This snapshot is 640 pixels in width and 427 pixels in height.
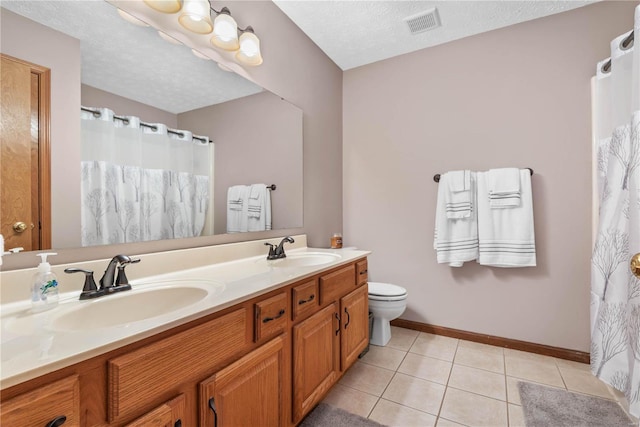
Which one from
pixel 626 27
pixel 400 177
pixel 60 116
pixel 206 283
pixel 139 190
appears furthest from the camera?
pixel 400 177

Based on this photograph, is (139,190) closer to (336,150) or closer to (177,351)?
(177,351)

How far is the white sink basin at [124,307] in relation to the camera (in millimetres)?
844

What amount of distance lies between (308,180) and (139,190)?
1.31 meters

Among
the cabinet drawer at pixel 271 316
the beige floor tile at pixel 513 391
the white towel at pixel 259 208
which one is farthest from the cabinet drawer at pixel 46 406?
the beige floor tile at pixel 513 391

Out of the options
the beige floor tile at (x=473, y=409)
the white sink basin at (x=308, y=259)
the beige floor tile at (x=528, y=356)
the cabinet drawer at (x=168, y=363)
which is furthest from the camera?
the beige floor tile at (x=528, y=356)

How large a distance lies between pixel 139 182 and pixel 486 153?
2.36 metres

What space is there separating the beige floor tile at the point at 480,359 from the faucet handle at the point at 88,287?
7.07ft

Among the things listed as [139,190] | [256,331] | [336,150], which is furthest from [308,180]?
[256,331]

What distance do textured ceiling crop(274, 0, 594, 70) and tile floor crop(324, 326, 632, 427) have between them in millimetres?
2460

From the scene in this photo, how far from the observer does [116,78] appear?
118 cm

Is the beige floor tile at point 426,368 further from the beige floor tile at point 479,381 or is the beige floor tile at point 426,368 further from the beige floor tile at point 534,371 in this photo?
the beige floor tile at point 534,371

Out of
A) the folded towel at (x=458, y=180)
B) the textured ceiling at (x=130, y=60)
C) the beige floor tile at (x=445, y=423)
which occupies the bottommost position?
the beige floor tile at (x=445, y=423)

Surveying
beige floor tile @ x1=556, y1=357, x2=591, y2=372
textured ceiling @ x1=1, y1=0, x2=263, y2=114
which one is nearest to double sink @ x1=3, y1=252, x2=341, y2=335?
textured ceiling @ x1=1, y1=0, x2=263, y2=114

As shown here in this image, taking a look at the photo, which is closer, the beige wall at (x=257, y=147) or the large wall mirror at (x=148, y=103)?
the large wall mirror at (x=148, y=103)
